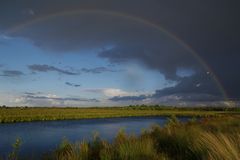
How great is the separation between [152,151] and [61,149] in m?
3.76

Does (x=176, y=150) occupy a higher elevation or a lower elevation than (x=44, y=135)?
lower

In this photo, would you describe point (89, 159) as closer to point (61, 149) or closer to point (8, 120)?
point (61, 149)

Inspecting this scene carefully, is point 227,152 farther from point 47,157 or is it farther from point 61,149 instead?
point 61,149

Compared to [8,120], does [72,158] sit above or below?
below

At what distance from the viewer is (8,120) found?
176ft

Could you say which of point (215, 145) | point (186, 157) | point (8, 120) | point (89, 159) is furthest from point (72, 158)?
point (8, 120)

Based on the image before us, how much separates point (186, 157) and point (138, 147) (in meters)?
1.21

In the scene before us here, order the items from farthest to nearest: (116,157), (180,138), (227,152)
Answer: (180,138)
(116,157)
(227,152)

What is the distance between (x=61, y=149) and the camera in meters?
9.82

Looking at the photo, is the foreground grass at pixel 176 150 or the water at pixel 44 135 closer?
the foreground grass at pixel 176 150

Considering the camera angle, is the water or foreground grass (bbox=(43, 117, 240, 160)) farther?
the water

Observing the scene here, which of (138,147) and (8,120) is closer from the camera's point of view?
(138,147)

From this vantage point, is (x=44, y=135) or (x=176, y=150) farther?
(x=44, y=135)

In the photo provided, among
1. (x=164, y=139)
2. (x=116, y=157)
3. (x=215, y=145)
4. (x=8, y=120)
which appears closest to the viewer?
(x=215, y=145)
